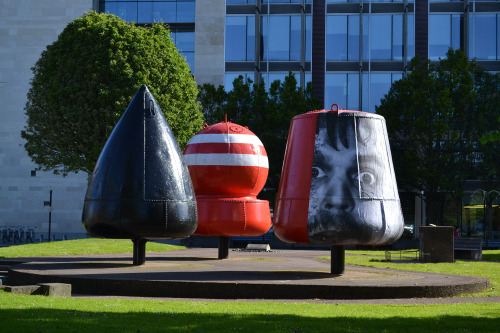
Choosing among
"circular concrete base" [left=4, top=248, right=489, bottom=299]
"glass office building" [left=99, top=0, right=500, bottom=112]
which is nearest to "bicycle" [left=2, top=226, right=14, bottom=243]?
"glass office building" [left=99, top=0, right=500, bottom=112]

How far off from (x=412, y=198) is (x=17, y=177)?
99.3 ft

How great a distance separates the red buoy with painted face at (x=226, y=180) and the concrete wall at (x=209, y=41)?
123 feet

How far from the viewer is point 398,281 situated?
16156 millimetres

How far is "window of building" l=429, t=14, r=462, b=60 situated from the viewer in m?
57.5

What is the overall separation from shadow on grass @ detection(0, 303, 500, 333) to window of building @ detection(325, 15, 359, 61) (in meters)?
49.0

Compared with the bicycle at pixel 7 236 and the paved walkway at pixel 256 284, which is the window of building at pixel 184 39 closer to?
the bicycle at pixel 7 236

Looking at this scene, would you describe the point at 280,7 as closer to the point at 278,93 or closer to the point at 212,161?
the point at 278,93

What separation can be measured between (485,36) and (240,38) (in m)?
18.6

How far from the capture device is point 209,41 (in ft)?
198

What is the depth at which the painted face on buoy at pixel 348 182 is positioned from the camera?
15.9 metres

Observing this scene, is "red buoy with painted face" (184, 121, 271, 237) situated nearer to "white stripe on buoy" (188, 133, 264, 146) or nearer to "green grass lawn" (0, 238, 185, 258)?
"white stripe on buoy" (188, 133, 264, 146)

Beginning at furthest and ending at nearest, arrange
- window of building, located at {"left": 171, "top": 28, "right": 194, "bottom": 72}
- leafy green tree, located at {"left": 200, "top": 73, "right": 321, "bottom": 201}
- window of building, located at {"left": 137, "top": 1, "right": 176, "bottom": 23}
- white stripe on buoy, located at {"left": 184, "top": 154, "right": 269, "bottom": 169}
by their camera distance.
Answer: window of building, located at {"left": 137, "top": 1, "right": 176, "bottom": 23}
window of building, located at {"left": 171, "top": 28, "right": 194, "bottom": 72}
leafy green tree, located at {"left": 200, "top": 73, "right": 321, "bottom": 201}
white stripe on buoy, located at {"left": 184, "top": 154, "right": 269, "bottom": 169}

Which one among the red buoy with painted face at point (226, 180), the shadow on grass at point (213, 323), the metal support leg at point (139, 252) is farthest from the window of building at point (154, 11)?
the shadow on grass at point (213, 323)

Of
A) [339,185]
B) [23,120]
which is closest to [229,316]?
[339,185]
